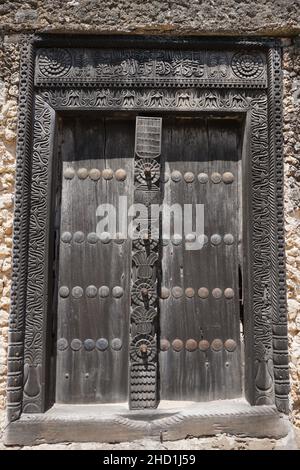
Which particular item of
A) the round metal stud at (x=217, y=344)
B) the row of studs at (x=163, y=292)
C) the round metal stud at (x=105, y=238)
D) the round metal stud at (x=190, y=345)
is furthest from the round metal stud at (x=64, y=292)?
the round metal stud at (x=217, y=344)

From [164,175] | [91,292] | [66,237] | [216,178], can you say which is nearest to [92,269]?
[91,292]

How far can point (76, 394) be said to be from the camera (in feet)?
7.72

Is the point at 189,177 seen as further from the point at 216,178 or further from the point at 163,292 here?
the point at 163,292

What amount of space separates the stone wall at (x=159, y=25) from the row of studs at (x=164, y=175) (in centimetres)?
34

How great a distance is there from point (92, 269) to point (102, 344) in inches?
17.3

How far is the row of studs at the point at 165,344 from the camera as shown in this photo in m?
2.38

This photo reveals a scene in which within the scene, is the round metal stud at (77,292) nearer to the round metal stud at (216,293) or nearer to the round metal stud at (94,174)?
the round metal stud at (94,174)

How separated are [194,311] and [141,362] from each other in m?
0.43

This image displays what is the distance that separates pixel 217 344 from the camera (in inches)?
94.0

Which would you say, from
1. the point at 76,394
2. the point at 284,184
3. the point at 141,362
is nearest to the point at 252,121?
the point at 284,184

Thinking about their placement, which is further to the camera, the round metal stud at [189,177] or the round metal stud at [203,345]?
the round metal stud at [189,177]

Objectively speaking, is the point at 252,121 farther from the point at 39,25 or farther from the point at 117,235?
the point at 39,25

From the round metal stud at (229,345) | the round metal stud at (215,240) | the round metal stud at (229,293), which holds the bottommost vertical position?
the round metal stud at (229,345)

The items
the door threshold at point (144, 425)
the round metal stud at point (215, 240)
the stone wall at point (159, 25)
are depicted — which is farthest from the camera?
the round metal stud at point (215, 240)
